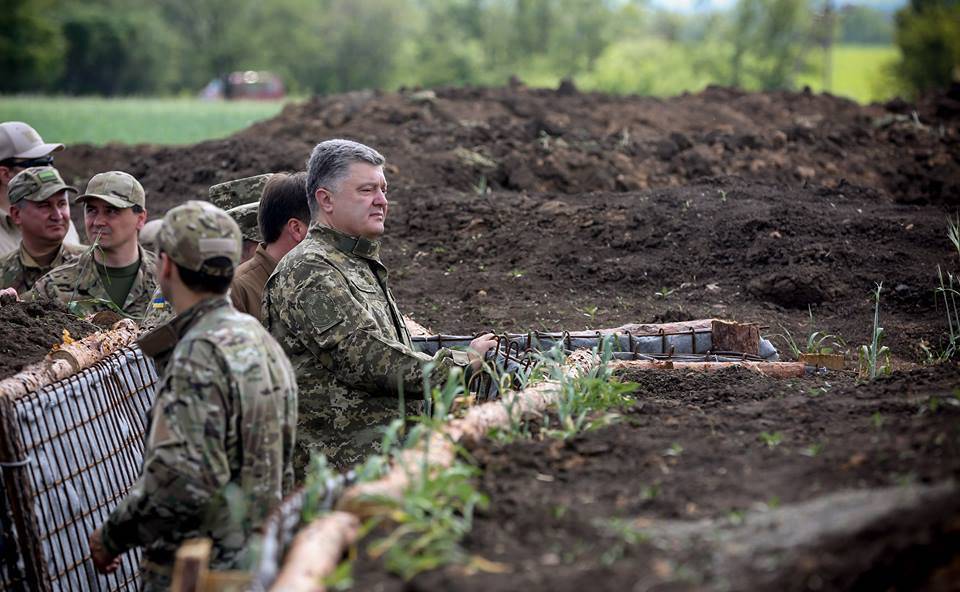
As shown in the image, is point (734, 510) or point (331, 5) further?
point (331, 5)

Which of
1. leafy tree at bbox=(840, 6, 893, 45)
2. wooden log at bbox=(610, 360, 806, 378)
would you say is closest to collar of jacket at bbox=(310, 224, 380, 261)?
wooden log at bbox=(610, 360, 806, 378)

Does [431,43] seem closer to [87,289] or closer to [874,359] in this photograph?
[87,289]

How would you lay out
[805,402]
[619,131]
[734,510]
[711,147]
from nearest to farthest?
1. [734,510]
2. [805,402]
3. [711,147]
4. [619,131]

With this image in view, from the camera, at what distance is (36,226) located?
24.1 ft

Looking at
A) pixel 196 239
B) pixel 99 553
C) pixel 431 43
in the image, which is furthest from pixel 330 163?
pixel 431 43

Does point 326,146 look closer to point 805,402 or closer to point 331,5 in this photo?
point 805,402

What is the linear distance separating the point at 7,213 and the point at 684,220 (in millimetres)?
6333

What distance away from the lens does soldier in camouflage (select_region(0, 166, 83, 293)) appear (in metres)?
7.26

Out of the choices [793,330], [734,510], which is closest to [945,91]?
[793,330]

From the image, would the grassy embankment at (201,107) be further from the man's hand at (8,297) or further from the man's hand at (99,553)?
the man's hand at (99,553)

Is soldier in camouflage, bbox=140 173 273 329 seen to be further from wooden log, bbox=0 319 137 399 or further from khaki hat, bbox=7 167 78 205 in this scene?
khaki hat, bbox=7 167 78 205

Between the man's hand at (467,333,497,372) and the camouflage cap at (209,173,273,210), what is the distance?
2.11 metres

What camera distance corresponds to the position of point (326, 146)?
534 centimetres

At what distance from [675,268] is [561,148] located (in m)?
4.54
